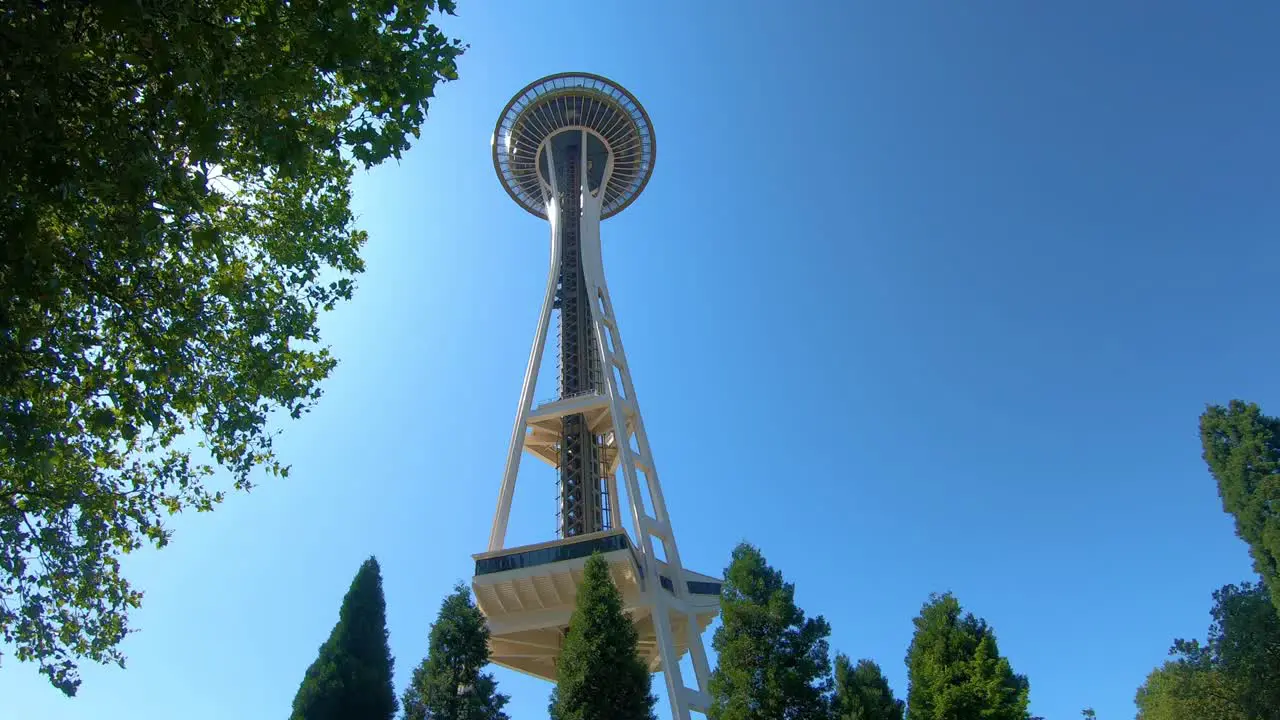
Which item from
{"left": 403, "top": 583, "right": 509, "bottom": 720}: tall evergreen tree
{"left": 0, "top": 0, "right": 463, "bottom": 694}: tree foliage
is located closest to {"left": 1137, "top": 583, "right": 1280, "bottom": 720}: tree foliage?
{"left": 403, "top": 583, "right": 509, "bottom": 720}: tall evergreen tree

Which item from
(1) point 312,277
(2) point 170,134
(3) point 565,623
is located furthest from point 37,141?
(3) point 565,623

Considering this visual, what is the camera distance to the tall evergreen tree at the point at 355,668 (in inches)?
726

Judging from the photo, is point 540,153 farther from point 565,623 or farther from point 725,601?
point 725,601

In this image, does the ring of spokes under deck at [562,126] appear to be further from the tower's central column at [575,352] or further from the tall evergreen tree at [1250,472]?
the tall evergreen tree at [1250,472]

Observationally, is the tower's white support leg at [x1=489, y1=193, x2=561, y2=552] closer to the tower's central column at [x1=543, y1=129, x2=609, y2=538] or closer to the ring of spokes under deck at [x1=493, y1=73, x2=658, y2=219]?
the tower's central column at [x1=543, y1=129, x2=609, y2=538]

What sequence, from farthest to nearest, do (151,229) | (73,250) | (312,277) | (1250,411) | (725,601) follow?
(1250,411) → (725,601) → (312,277) → (73,250) → (151,229)

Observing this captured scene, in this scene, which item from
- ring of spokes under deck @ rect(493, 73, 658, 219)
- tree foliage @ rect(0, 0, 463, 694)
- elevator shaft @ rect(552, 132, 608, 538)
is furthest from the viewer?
ring of spokes under deck @ rect(493, 73, 658, 219)

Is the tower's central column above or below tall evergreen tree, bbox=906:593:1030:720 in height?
above

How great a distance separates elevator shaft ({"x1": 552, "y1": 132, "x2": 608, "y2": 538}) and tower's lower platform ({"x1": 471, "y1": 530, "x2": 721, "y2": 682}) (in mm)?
4856

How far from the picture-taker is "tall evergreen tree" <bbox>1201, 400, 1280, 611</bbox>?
31703 millimetres

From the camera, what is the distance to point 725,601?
19594mm

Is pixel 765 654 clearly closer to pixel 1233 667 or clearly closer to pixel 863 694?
pixel 863 694

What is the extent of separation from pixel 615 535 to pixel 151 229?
23947 millimetres

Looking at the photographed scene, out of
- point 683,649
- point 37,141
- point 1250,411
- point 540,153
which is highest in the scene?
point 540,153
